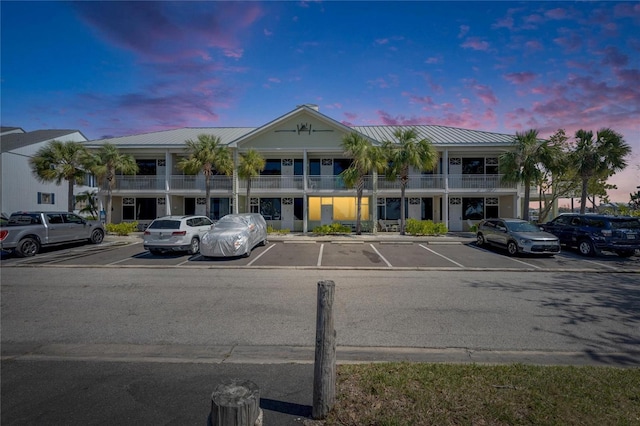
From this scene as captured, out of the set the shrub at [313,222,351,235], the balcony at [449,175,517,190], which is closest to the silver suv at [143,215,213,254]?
the shrub at [313,222,351,235]

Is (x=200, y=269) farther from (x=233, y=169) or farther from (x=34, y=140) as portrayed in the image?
(x=34, y=140)

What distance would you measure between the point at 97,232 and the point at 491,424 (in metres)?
20.8

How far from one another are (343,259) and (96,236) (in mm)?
14342

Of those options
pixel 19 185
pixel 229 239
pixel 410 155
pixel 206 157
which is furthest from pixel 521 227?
pixel 19 185

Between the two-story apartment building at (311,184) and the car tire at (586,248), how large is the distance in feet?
32.7

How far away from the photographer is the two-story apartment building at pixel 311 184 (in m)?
25.1

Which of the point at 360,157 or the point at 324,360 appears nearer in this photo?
the point at 324,360

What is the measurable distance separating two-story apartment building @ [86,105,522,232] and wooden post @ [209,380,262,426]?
860 inches

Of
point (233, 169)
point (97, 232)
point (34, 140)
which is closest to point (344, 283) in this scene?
point (97, 232)

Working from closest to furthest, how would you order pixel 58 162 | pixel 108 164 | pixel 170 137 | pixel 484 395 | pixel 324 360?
pixel 324 360, pixel 484 395, pixel 58 162, pixel 108 164, pixel 170 137

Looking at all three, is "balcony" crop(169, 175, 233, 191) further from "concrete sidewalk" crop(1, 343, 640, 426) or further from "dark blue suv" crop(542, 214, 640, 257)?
"dark blue suv" crop(542, 214, 640, 257)

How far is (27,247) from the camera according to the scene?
1433 cm

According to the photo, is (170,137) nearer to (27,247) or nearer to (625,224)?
(27,247)

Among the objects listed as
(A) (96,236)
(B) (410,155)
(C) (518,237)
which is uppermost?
(B) (410,155)
